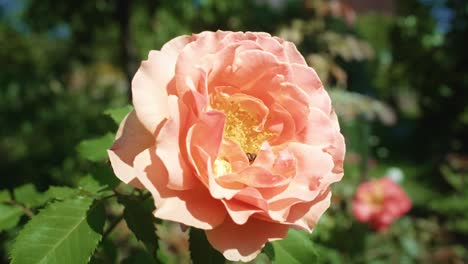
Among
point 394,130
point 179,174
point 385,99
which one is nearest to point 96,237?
point 179,174

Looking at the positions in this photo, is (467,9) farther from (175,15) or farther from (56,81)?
(56,81)

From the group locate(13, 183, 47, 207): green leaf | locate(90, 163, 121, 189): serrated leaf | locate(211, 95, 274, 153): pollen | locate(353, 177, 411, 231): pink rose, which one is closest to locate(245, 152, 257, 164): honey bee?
locate(211, 95, 274, 153): pollen

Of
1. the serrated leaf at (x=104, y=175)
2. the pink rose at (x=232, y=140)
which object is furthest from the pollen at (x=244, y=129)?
the serrated leaf at (x=104, y=175)

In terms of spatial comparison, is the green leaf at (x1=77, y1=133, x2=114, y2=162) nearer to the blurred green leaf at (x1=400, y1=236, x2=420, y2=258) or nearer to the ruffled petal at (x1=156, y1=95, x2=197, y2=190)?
the ruffled petal at (x1=156, y1=95, x2=197, y2=190)

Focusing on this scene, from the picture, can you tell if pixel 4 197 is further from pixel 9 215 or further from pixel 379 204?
pixel 379 204

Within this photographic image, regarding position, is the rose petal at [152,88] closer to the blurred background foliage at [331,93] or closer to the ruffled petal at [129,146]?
the ruffled petal at [129,146]

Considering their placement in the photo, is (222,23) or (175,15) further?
(222,23)

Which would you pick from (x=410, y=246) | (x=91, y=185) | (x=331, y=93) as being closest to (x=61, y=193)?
(x=91, y=185)
